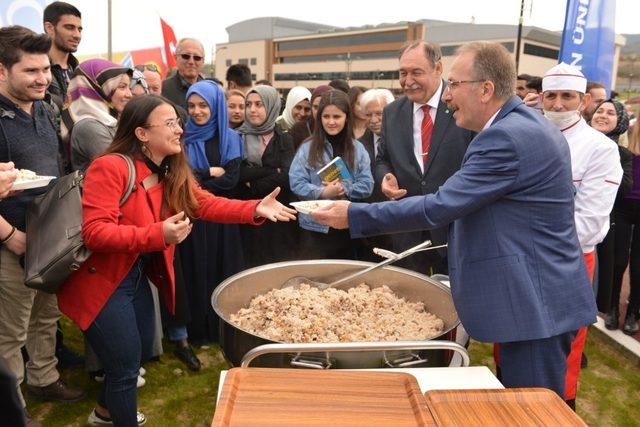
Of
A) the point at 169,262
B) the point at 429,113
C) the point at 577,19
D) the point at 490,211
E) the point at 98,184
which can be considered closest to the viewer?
the point at 490,211

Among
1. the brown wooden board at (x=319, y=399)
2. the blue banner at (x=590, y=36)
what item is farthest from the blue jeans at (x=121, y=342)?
the blue banner at (x=590, y=36)

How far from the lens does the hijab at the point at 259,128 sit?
4203 millimetres

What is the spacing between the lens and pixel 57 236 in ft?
7.13

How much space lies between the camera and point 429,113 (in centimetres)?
327

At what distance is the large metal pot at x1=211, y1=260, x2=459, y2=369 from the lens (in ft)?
5.53

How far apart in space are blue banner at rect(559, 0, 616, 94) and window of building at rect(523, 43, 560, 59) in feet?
163

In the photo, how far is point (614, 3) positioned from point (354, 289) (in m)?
5.60

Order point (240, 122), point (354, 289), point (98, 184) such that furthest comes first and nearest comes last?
point (240, 122)
point (354, 289)
point (98, 184)

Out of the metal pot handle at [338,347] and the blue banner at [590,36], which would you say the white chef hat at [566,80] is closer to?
the metal pot handle at [338,347]

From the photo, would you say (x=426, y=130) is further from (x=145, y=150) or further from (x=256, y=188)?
(x=145, y=150)

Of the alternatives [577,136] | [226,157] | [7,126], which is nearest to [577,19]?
[577,136]

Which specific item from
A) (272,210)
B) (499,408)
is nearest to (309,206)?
(272,210)

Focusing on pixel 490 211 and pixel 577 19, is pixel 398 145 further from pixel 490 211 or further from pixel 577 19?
pixel 577 19

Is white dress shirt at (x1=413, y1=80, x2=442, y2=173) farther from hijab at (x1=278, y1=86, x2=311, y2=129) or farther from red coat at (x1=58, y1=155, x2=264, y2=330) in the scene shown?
hijab at (x1=278, y1=86, x2=311, y2=129)
